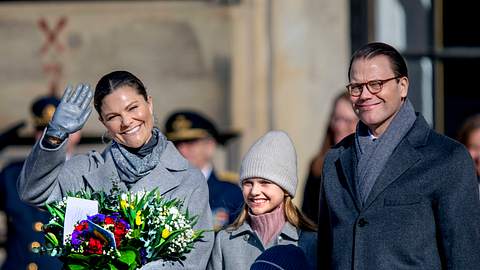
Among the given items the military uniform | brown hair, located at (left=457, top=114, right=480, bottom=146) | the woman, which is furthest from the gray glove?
brown hair, located at (left=457, top=114, right=480, bottom=146)

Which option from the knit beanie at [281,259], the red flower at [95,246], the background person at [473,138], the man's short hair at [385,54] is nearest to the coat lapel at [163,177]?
the red flower at [95,246]

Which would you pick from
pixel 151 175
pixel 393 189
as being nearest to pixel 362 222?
pixel 393 189

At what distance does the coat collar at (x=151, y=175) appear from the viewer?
21.2 feet

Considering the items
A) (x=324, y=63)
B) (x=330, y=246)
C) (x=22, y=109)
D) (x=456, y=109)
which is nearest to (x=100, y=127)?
(x=22, y=109)

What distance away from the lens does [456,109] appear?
1158 cm

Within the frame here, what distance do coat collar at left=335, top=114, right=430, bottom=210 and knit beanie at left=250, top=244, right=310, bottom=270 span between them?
0.48m

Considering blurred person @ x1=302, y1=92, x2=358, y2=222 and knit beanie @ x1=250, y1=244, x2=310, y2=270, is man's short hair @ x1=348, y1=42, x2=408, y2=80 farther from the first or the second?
blurred person @ x1=302, y1=92, x2=358, y2=222

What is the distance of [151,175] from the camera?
6.48 meters

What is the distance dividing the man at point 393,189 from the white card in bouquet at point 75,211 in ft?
3.15

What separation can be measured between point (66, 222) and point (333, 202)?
3.56 ft

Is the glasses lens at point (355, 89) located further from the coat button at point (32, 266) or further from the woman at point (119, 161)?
the coat button at point (32, 266)

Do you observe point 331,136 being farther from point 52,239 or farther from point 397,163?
point 52,239

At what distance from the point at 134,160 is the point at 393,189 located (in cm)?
110

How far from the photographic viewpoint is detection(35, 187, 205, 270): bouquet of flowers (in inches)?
244
